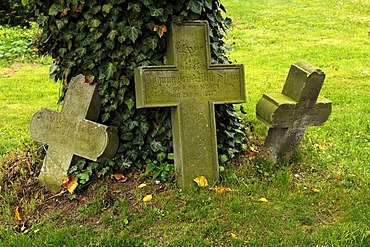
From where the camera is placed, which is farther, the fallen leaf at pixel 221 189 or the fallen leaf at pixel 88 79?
the fallen leaf at pixel 88 79

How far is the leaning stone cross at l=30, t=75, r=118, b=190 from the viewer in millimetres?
3812

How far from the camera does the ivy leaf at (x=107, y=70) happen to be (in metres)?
3.81

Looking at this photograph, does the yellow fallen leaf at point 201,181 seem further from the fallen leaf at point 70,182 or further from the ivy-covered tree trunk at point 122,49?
the fallen leaf at point 70,182

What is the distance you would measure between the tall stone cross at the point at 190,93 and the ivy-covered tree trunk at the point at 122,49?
13cm

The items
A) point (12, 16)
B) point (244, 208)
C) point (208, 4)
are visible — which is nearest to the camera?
point (244, 208)

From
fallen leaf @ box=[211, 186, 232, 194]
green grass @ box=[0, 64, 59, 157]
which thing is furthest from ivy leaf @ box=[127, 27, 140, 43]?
green grass @ box=[0, 64, 59, 157]

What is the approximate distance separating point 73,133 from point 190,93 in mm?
952

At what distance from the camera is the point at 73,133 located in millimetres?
3930

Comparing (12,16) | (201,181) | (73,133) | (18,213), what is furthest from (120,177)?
(12,16)

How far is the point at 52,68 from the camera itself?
14.1 ft

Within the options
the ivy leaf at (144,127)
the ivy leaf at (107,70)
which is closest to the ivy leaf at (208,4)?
the ivy leaf at (107,70)

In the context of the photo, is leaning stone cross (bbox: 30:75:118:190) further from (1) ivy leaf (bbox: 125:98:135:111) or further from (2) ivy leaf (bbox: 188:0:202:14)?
(2) ivy leaf (bbox: 188:0:202:14)

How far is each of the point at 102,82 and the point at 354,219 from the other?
6.77ft

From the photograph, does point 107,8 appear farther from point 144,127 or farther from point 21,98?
point 21,98
